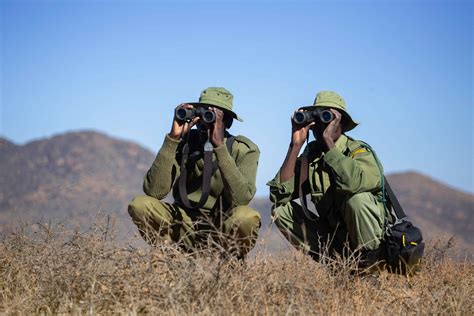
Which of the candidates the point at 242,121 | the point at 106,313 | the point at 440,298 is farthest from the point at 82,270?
the point at 440,298

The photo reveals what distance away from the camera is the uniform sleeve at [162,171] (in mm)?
5398

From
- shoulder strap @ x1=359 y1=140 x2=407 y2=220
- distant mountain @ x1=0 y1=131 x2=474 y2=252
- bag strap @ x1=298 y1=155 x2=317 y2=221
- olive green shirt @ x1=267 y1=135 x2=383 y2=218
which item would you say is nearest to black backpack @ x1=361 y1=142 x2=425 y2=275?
shoulder strap @ x1=359 y1=140 x2=407 y2=220

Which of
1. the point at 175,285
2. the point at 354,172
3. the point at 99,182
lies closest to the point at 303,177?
the point at 354,172

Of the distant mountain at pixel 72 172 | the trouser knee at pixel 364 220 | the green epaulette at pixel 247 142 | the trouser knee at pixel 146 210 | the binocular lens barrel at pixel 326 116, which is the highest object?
the binocular lens barrel at pixel 326 116

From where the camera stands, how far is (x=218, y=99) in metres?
5.56

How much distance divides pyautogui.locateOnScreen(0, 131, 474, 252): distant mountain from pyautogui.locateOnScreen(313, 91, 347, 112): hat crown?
20.2 meters

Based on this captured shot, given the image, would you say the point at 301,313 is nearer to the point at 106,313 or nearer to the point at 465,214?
the point at 106,313

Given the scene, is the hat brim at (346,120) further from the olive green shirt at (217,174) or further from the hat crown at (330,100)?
the olive green shirt at (217,174)

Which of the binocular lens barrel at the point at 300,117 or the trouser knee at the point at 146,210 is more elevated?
the binocular lens barrel at the point at 300,117

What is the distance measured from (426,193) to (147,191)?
3123cm

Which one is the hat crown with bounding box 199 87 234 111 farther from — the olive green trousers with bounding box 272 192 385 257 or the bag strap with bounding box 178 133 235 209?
the olive green trousers with bounding box 272 192 385 257

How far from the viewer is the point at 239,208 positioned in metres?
5.20

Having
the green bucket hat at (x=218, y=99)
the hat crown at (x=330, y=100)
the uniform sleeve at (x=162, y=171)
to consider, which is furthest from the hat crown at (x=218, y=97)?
the hat crown at (x=330, y=100)

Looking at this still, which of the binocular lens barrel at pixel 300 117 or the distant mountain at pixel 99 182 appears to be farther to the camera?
the distant mountain at pixel 99 182
